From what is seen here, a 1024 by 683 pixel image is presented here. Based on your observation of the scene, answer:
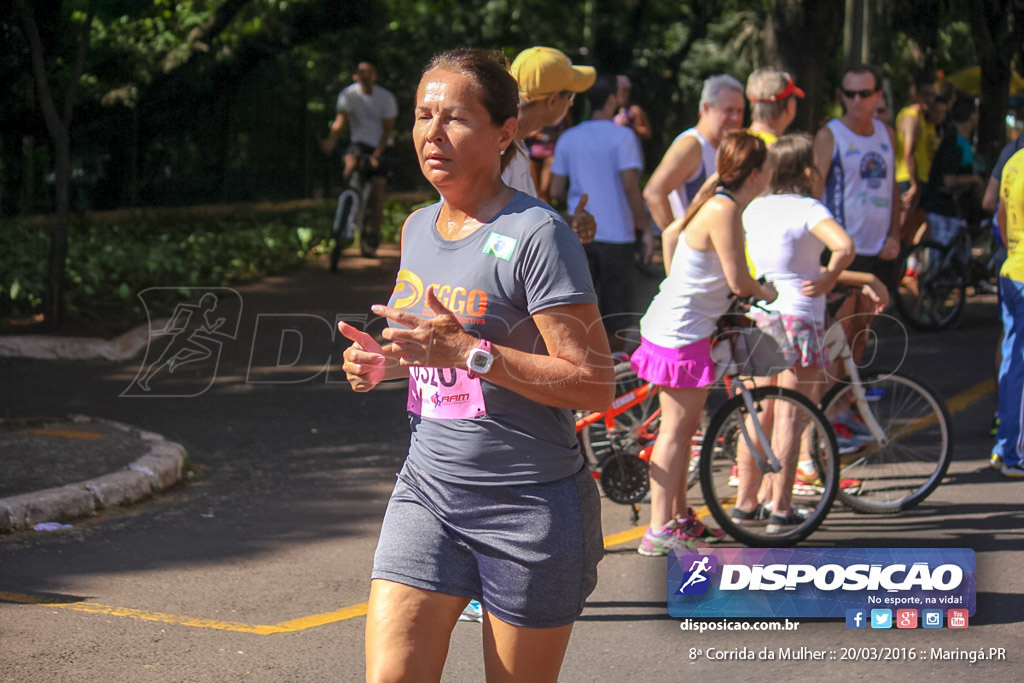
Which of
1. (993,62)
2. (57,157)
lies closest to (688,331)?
(57,157)

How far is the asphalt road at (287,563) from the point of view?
4730 millimetres

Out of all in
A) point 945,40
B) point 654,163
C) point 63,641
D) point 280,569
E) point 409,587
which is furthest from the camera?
point 945,40

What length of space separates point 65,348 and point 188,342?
43.2 inches

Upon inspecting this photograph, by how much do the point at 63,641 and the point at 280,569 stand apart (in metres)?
1.16

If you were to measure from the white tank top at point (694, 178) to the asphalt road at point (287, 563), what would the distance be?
1.92 metres

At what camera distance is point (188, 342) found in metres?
11.1

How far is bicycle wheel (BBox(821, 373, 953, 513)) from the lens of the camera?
22.1ft

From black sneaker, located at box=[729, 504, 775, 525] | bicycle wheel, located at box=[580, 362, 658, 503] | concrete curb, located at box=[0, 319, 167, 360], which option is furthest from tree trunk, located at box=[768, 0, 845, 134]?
black sneaker, located at box=[729, 504, 775, 525]

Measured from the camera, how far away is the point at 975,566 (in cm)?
571

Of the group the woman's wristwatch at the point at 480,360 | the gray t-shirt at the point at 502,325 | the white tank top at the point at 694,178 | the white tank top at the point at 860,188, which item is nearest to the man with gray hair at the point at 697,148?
the white tank top at the point at 694,178

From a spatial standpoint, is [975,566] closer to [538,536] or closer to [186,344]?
[538,536]

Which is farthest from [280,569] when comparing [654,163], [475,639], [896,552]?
[654,163]

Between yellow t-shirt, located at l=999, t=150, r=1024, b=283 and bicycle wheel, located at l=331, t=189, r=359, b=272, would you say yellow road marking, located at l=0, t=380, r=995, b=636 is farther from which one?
bicycle wheel, located at l=331, t=189, r=359, b=272

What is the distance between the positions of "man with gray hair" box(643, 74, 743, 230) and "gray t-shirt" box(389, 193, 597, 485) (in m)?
4.29
